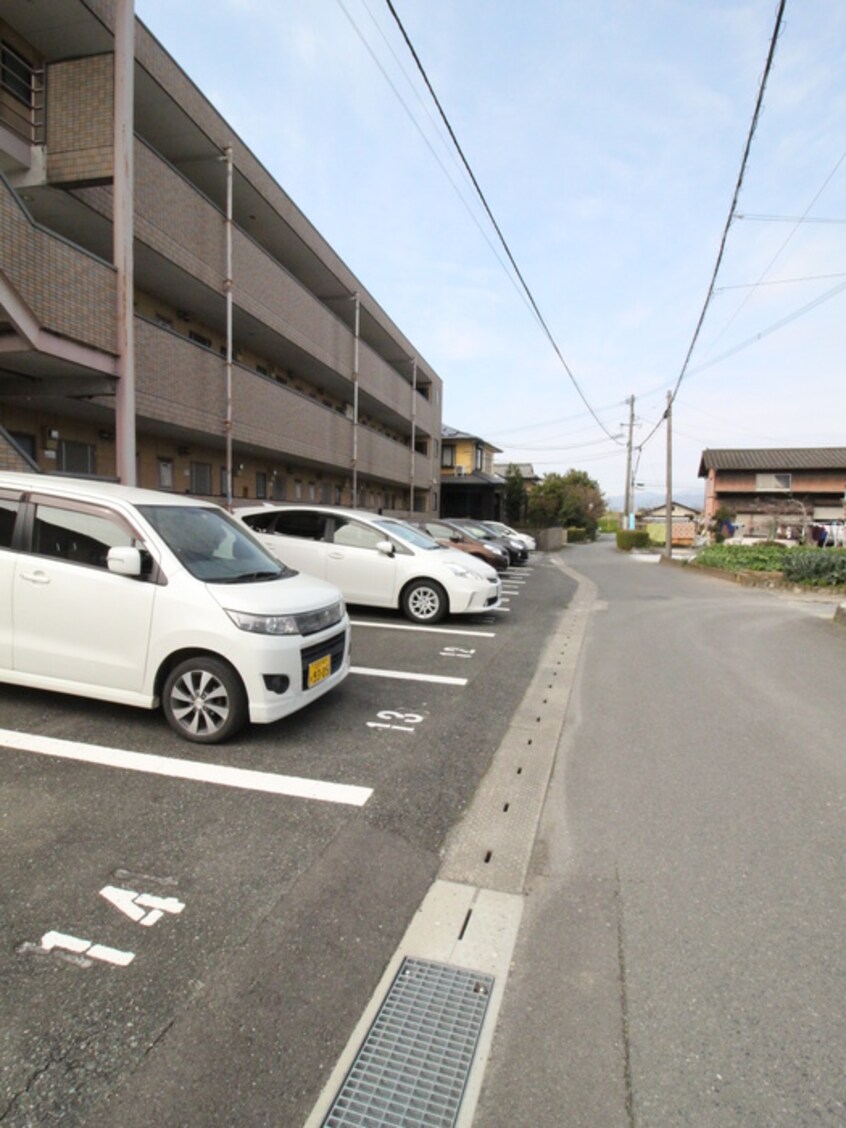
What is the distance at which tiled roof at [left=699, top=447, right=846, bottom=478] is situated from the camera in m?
41.5

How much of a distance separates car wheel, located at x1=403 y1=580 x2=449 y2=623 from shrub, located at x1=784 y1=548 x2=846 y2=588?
9.90 meters

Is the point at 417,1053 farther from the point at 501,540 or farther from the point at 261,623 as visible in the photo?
the point at 501,540

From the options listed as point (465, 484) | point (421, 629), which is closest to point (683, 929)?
point (421, 629)

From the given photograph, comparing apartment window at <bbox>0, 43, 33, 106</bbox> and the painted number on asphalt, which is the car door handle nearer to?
the painted number on asphalt

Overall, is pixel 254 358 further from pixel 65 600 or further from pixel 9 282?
pixel 65 600

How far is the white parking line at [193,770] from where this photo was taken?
10.5 feet

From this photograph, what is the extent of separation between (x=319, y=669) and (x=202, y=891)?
1.80 metres

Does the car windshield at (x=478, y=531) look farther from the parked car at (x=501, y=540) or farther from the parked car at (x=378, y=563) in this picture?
the parked car at (x=378, y=563)

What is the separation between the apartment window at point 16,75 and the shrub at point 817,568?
16159mm

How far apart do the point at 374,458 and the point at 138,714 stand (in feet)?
56.3

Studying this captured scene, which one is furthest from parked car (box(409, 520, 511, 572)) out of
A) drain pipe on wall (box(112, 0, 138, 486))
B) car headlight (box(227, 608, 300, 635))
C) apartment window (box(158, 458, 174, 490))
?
car headlight (box(227, 608, 300, 635))

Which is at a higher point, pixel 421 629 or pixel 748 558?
pixel 748 558

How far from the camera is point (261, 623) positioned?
366cm

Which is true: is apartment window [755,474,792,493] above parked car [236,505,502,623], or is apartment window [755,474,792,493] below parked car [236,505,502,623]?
above
